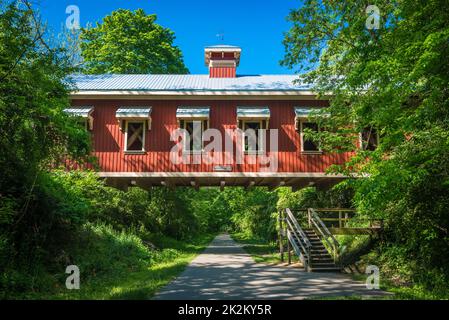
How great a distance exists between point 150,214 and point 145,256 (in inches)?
317

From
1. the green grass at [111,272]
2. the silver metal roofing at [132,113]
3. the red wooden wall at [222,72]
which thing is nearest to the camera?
the green grass at [111,272]

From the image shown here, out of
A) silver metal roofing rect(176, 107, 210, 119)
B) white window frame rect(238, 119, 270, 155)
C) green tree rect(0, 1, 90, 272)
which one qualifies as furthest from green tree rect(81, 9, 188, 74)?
green tree rect(0, 1, 90, 272)

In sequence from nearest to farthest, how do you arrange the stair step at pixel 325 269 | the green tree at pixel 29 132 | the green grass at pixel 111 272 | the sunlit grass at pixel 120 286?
1. the sunlit grass at pixel 120 286
2. the green grass at pixel 111 272
3. the green tree at pixel 29 132
4. the stair step at pixel 325 269

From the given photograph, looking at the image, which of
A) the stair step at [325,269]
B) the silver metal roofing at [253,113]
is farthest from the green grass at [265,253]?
the silver metal roofing at [253,113]

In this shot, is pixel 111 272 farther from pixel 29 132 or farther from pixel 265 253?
pixel 265 253

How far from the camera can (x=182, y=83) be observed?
20.9 m

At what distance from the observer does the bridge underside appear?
1831 cm

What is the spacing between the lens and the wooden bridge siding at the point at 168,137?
18469mm

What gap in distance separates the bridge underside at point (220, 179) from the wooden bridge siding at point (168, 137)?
266 mm

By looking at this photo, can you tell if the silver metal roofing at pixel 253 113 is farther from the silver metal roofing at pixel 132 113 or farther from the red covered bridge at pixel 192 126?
the silver metal roofing at pixel 132 113

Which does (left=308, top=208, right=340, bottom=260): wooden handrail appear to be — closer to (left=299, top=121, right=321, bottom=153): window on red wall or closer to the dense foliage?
the dense foliage

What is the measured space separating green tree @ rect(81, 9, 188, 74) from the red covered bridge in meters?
15.2

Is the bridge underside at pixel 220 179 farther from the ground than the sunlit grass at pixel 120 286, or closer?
A: farther from the ground

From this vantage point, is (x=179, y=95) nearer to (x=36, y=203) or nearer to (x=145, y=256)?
(x=145, y=256)
